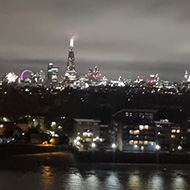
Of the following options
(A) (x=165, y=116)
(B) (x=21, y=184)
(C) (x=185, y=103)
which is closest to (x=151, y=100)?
(C) (x=185, y=103)

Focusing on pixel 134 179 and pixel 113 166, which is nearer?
pixel 134 179

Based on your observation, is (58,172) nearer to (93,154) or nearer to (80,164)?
(80,164)

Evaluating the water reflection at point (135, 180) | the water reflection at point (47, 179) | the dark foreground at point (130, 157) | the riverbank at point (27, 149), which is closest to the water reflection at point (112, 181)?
the water reflection at point (135, 180)

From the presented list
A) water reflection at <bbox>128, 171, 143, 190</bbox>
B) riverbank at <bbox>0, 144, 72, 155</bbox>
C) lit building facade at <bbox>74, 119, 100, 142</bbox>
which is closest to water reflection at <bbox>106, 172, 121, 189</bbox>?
water reflection at <bbox>128, 171, 143, 190</bbox>

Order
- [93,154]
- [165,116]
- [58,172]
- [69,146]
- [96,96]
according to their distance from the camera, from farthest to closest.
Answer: [96,96], [165,116], [69,146], [93,154], [58,172]

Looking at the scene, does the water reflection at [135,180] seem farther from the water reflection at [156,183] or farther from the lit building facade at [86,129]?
the lit building facade at [86,129]

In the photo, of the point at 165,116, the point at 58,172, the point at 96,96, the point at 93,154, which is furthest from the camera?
the point at 96,96

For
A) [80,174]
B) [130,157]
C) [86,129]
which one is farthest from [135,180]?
[86,129]

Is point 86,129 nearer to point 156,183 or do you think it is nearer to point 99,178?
point 99,178
